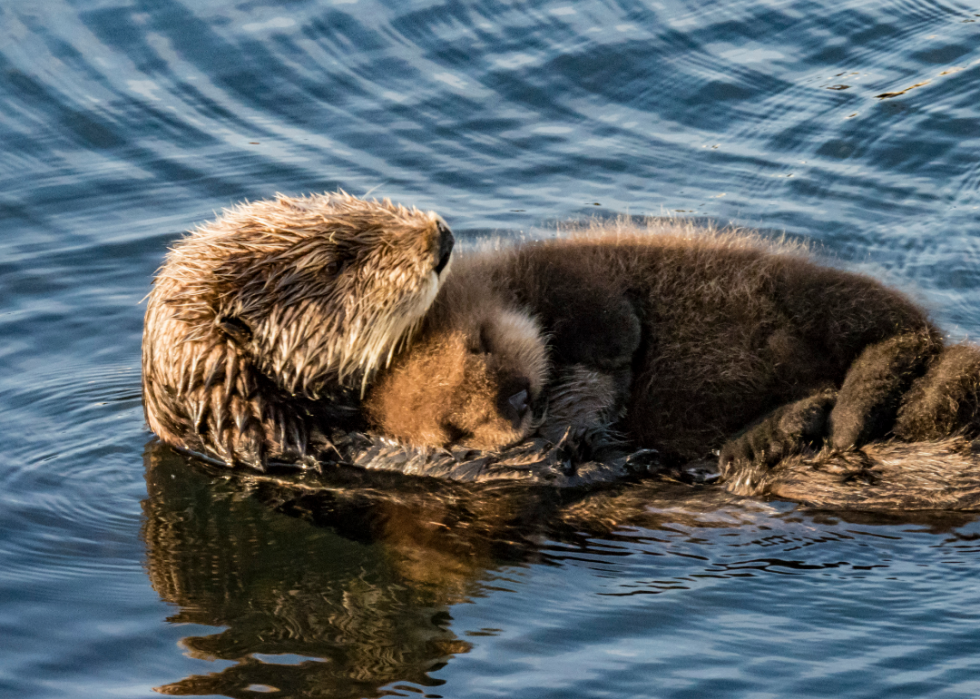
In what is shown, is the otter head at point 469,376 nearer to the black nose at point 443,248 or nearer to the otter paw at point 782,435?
the black nose at point 443,248

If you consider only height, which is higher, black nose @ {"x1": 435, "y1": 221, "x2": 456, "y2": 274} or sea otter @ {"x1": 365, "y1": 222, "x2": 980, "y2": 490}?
black nose @ {"x1": 435, "y1": 221, "x2": 456, "y2": 274}

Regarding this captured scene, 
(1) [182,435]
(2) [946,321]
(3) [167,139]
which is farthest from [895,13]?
(1) [182,435]

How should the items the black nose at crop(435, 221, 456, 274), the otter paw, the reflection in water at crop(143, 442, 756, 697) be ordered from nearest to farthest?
the reflection in water at crop(143, 442, 756, 697)
the black nose at crop(435, 221, 456, 274)
the otter paw

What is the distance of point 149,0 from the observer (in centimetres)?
895

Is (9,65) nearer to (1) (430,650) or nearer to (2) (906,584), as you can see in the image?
(1) (430,650)

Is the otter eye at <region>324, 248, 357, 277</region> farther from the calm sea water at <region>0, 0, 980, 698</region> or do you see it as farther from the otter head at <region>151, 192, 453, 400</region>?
the calm sea water at <region>0, 0, 980, 698</region>

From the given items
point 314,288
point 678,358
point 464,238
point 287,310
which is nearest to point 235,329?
point 287,310

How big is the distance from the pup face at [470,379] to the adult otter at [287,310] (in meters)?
0.11

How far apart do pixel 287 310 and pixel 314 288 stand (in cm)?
13

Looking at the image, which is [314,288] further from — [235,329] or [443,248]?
[443,248]

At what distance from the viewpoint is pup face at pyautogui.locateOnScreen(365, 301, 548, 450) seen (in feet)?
14.6

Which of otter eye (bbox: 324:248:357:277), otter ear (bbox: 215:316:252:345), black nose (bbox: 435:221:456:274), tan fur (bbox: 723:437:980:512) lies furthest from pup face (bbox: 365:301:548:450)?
tan fur (bbox: 723:437:980:512)

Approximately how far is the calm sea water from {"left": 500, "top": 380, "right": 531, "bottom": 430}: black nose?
0.57 m

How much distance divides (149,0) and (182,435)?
4914 mm
